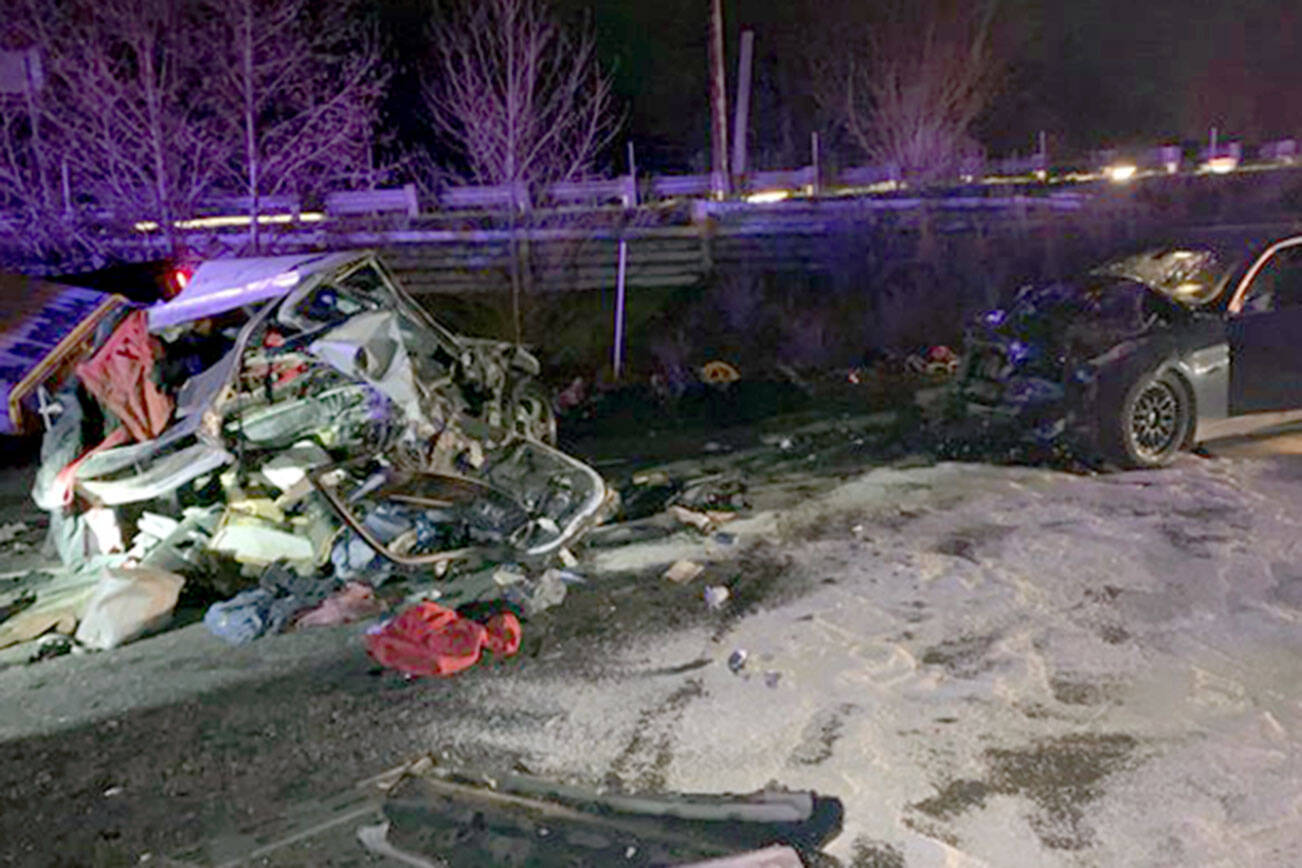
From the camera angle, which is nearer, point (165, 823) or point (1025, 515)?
point (165, 823)

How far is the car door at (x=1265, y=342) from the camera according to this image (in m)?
8.62

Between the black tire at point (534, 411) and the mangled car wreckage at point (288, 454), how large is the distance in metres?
1.16

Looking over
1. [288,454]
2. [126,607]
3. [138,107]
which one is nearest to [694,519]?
[288,454]

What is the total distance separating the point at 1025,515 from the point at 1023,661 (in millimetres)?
2455

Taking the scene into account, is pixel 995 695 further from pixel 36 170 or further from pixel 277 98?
pixel 36 170

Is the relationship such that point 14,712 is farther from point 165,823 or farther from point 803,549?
point 803,549

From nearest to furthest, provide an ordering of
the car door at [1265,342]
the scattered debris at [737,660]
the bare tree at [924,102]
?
1. the scattered debris at [737,660]
2. the car door at [1265,342]
3. the bare tree at [924,102]

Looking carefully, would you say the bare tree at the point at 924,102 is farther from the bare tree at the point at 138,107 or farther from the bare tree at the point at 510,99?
the bare tree at the point at 138,107

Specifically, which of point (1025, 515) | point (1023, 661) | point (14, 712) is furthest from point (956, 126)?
point (14, 712)

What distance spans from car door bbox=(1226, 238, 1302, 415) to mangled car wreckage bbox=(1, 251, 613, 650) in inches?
205

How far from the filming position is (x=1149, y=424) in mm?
8469

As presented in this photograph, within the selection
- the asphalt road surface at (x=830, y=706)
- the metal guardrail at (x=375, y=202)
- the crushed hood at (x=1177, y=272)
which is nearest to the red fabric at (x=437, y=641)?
the asphalt road surface at (x=830, y=706)

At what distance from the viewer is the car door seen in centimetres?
862

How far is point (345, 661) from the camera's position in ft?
18.8
